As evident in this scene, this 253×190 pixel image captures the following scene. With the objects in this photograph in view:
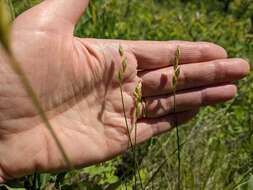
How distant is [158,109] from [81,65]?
1.25 ft

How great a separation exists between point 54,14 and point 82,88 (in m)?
0.28

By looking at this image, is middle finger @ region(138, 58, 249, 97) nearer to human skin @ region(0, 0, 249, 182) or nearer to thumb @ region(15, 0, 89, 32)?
human skin @ region(0, 0, 249, 182)

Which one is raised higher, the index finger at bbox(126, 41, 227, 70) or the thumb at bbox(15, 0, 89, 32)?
the thumb at bbox(15, 0, 89, 32)

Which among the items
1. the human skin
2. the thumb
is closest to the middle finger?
the human skin

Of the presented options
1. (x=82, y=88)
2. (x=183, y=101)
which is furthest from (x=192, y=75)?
(x=82, y=88)

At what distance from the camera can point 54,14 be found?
5.24 ft

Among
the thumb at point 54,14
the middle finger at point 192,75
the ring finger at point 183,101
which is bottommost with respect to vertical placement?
the ring finger at point 183,101

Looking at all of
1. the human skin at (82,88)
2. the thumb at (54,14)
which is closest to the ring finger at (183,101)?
the human skin at (82,88)

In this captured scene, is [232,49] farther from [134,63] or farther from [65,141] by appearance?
[65,141]

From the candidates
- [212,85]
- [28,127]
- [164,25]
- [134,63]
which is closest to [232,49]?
[164,25]

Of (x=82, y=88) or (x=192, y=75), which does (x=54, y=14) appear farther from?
(x=192, y=75)

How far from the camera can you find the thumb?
5.08 feet

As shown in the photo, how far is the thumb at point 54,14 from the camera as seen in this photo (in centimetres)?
155

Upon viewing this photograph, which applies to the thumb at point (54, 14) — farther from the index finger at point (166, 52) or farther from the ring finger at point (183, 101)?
the ring finger at point (183, 101)
